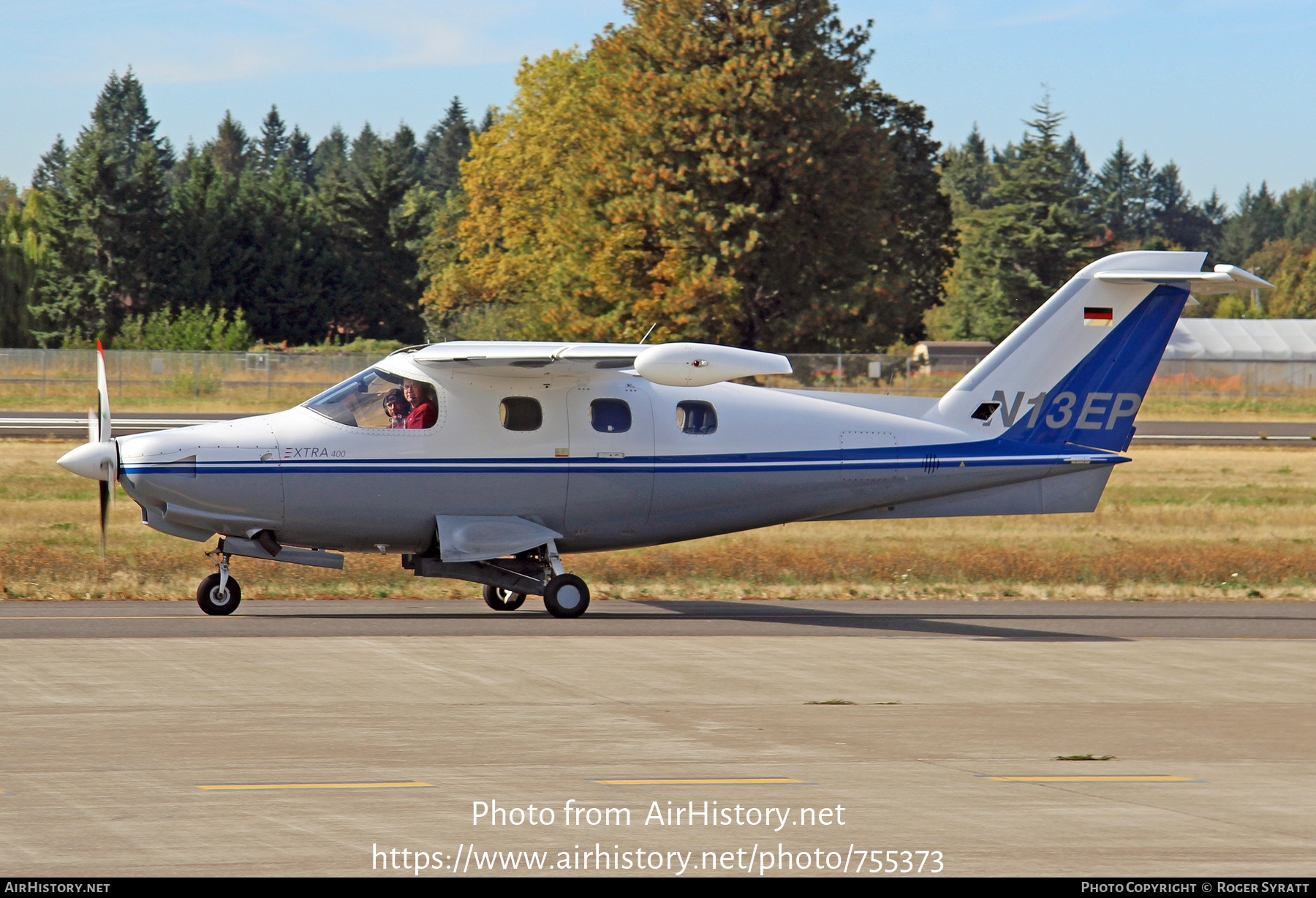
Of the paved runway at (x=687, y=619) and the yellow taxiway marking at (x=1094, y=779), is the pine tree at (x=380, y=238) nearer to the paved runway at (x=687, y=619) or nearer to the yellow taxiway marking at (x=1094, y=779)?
the paved runway at (x=687, y=619)

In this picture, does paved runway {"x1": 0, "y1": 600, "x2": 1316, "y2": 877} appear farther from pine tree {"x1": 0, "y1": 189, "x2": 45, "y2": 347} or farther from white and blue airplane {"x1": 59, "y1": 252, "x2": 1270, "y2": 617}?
pine tree {"x1": 0, "y1": 189, "x2": 45, "y2": 347}

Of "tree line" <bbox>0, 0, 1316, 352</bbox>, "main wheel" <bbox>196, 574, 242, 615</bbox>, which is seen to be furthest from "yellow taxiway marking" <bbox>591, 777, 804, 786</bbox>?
"tree line" <bbox>0, 0, 1316, 352</bbox>

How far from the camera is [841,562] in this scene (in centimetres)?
2081

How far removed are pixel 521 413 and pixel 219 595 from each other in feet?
12.1

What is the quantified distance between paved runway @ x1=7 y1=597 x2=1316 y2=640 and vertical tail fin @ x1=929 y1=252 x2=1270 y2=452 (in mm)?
2173

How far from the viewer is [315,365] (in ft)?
185

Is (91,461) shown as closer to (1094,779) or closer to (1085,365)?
(1094,779)

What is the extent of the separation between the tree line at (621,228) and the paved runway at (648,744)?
31.7 m

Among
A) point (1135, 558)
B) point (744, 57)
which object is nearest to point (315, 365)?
point (744, 57)

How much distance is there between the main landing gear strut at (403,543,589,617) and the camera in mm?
16250

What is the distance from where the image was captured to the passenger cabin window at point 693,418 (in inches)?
659

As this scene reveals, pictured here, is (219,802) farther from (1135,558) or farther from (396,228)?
(396,228)

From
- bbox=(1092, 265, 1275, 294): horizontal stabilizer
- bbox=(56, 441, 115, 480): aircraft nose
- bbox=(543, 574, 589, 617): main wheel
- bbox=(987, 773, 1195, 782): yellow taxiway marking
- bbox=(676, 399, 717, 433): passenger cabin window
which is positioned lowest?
bbox=(543, 574, 589, 617): main wheel

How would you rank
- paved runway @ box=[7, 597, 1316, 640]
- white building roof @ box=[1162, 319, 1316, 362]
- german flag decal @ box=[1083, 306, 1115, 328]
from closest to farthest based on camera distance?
paved runway @ box=[7, 597, 1316, 640] < german flag decal @ box=[1083, 306, 1115, 328] < white building roof @ box=[1162, 319, 1316, 362]
